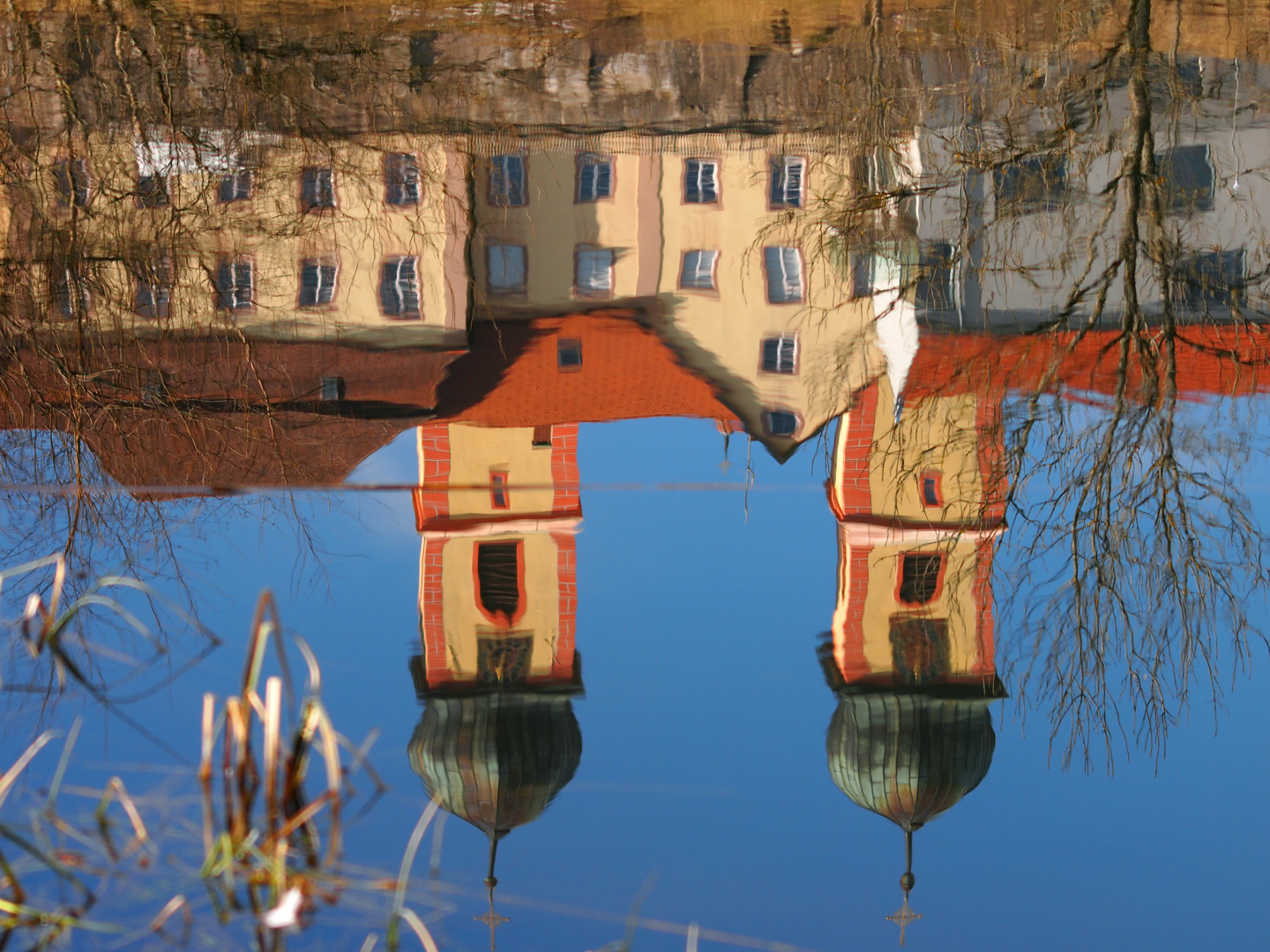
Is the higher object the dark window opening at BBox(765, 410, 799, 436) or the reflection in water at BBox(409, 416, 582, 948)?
the dark window opening at BBox(765, 410, 799, 436)

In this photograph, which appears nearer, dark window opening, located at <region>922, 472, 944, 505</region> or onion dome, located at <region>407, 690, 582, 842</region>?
onion dome, located at <region>407, 690, 582, 842</region>

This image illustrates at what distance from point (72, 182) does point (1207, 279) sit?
6.54 meters

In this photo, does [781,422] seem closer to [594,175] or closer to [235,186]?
[594,175]

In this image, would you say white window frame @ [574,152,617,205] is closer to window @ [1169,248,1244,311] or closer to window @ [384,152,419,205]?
window @ [384,152,419,205]

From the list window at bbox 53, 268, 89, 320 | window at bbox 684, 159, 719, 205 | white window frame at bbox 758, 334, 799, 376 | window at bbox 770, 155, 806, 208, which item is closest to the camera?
white window frame at bbox 758, 334, 799, 376

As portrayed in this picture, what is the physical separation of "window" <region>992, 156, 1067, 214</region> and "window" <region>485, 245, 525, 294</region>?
9.13 feet

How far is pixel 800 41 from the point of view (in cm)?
970

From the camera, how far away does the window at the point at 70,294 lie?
564 cm

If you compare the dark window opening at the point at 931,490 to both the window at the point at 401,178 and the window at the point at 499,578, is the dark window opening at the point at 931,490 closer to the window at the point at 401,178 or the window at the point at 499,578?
the window at the point at 499,578

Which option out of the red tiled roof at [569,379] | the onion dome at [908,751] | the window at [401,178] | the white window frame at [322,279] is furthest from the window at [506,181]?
the onion dome at [908,751]

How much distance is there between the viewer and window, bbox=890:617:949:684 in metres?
3.65

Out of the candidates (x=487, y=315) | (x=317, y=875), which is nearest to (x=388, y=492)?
(x=487, y=315)

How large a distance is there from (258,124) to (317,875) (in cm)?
614

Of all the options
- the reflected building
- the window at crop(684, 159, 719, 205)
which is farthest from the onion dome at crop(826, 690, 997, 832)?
the window at crop(684, 159, 719, 205)
